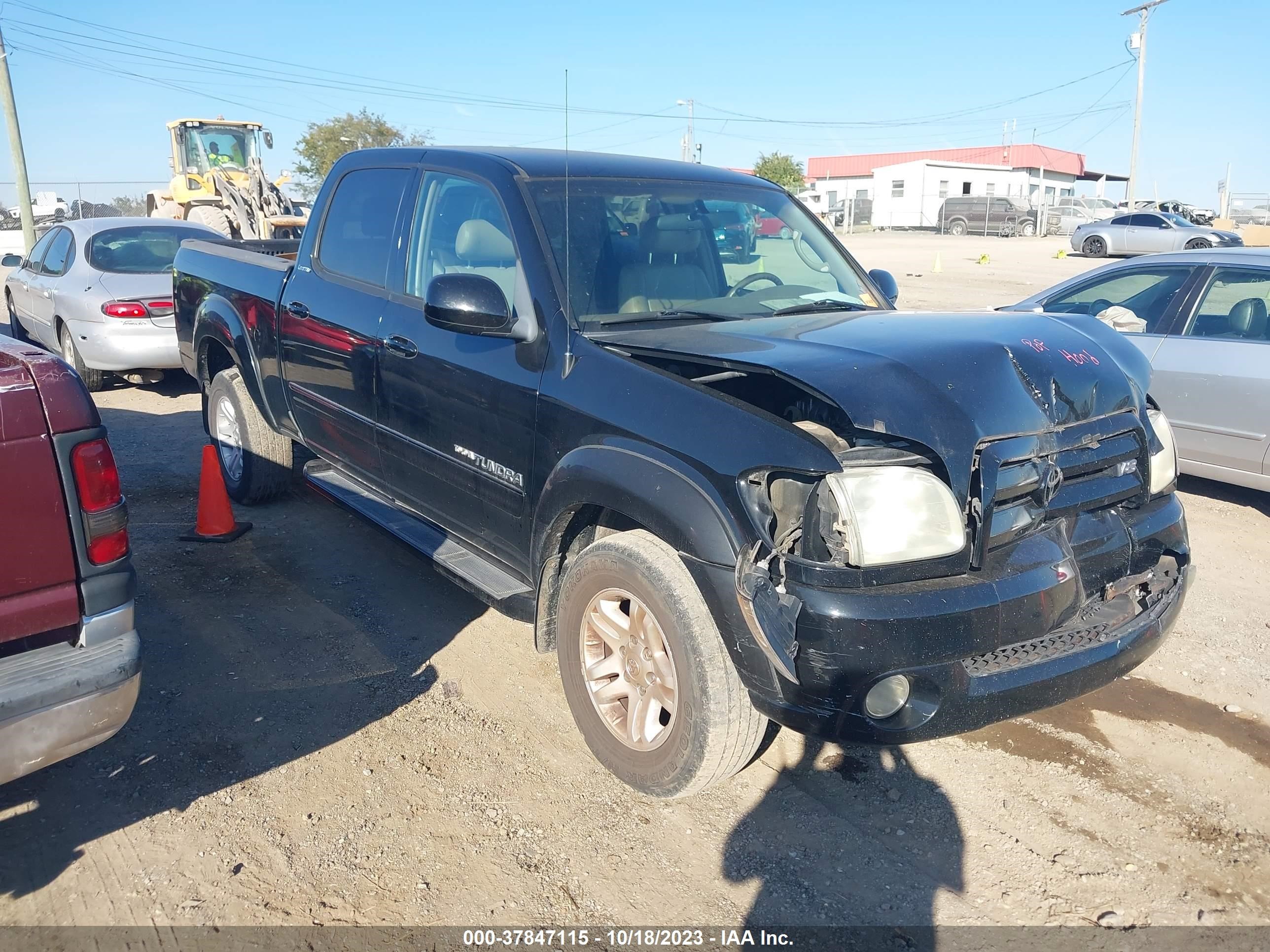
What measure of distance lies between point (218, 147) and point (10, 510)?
24.8 metres

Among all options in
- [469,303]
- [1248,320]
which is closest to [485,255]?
[469,303]

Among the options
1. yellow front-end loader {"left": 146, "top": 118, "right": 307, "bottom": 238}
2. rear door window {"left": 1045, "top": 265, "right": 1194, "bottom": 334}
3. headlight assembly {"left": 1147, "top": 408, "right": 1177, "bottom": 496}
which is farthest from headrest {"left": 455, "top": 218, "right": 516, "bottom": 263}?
yellow front-end loader {"left": 146, "top": 118, "right": 307, "bottom": 238}

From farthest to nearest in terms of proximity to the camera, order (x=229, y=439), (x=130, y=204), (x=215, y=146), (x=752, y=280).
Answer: (x=130, y=204)
(x=215, y=146)
(x=229, y=439)
(x=752, y=280)

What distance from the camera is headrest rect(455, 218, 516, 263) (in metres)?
3.80

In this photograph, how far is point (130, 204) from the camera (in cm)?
4059

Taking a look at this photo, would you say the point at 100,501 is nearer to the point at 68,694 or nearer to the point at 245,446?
the point at 68,694

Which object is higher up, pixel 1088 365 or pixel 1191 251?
pixel 1191 251

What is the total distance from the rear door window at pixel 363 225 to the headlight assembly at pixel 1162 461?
325 cm

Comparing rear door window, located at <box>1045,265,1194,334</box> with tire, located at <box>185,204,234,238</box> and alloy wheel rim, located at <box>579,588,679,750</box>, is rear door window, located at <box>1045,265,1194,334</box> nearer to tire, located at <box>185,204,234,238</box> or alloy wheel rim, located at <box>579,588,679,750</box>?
alloy wheel rim, located at <box>579,588,679,750</box>

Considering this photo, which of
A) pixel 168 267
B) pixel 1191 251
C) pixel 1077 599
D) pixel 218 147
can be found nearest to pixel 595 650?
pixel 1077 599

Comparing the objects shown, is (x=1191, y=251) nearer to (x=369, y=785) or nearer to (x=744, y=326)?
(x=744, y=326)

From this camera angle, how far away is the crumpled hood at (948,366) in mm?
2754

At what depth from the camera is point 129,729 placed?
12.0 feet

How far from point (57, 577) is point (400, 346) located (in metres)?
1.83
